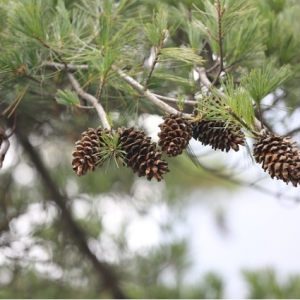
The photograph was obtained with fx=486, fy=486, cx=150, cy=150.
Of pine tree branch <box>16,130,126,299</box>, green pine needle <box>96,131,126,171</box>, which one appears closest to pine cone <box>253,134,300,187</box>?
green pine needle <box>96,131,126,171</box>

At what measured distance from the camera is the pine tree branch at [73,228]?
121cm

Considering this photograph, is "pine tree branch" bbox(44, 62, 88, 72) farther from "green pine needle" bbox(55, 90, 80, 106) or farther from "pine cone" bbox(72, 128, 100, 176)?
"pine cone" bbox(72, 128, 100, 176)

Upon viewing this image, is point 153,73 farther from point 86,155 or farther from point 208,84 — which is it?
point 86,155

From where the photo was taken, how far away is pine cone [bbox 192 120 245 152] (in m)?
0.52

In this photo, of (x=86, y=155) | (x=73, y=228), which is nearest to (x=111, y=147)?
(x=86, y=155)

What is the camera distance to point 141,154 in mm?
500

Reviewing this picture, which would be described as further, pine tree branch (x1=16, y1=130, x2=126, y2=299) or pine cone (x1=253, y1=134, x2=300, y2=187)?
pine tree branch (x1=16, y1=130, x2=126, y2=299)

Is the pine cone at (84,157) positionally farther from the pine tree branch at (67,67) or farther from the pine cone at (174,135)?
the pine tree branch at (67,67)

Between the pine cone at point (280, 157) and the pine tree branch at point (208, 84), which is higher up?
the pine tree branch at point (208, 84)

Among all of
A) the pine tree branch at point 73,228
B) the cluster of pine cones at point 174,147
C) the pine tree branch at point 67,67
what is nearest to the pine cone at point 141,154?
the cluster of pine cones at point 174,147

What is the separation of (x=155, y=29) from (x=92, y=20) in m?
0.22

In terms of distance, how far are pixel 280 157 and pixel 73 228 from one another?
90cm

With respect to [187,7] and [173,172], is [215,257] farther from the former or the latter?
[187,7]

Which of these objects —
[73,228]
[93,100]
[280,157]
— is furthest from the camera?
[73,228]
